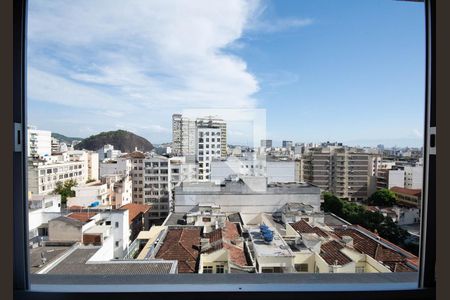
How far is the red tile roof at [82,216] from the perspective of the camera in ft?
5.58

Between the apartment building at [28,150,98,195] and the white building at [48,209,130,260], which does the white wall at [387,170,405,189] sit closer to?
the white building at [48,209,130,260]

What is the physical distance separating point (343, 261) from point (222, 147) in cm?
171

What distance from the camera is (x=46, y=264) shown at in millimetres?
983

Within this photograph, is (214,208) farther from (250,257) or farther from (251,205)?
(250,257)

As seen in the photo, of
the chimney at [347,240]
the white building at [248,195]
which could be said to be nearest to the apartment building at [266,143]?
the white building at [248,195]

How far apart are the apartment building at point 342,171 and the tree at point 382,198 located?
4 centimetres

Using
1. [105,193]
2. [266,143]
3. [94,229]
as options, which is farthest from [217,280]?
[105,193]

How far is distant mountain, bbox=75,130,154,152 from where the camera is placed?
248 cm

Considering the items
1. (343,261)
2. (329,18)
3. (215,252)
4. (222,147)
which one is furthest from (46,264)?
(329,18)

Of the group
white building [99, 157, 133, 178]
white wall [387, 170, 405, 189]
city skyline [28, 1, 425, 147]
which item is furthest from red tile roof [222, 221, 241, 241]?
white building [99, 157, 133, 178]

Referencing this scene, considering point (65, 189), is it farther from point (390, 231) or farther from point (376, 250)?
point (390, 231)

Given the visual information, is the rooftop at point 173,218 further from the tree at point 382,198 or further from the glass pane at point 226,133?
the tree at point 382,198

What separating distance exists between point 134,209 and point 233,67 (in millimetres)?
1457

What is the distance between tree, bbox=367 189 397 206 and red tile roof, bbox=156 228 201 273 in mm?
1355
